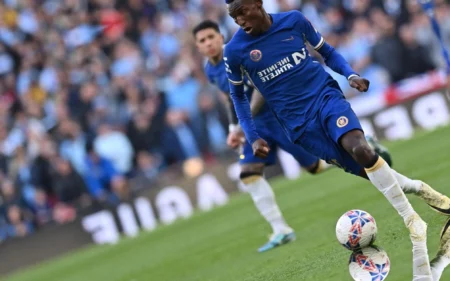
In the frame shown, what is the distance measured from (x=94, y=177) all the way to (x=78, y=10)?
5.77 meters

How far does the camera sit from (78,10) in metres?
24.5

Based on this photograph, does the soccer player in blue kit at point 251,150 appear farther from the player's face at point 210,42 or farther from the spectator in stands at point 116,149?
the spectator in stands at point 116,149

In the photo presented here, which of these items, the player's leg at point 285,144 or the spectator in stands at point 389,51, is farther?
the spectator in stands at point 389,51

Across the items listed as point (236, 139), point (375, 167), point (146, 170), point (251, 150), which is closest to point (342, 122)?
point (375, 167)

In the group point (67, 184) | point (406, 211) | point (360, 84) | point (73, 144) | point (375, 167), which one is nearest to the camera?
point (406, 211)

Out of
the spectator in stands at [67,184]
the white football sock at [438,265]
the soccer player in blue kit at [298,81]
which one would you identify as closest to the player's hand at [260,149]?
the soccer player in blue kit at [298,81]

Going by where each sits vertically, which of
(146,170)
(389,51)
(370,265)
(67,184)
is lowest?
(370,265)

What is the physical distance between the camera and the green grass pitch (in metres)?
8.81

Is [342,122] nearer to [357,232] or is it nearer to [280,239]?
[357,232]

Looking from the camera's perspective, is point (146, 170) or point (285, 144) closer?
point (285, 144)

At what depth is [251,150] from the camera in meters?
11.1

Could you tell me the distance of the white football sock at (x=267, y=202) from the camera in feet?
36.5

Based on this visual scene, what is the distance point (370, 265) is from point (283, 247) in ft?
12.1

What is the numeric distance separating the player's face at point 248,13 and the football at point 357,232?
73.4 inches
